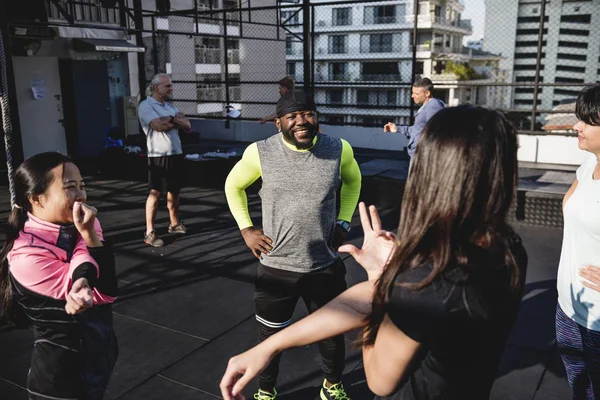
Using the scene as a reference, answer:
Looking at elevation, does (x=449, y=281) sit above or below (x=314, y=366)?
above

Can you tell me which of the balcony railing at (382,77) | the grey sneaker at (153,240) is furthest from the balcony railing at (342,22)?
the grey sneaker at (153,240)

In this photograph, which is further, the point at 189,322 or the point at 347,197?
the point at 189,322

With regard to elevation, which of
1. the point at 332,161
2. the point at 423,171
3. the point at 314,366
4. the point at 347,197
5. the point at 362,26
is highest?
the point at 362,26

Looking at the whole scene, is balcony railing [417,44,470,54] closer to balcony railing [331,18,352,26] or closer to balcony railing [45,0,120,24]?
balcony railing [331,18,352,26]

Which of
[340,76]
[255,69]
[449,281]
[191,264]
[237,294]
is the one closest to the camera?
[449,281]

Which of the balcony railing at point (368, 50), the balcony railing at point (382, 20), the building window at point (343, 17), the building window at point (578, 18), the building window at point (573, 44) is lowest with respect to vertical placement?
the building window at point (573, 44)

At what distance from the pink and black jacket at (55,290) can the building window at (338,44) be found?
289 feet

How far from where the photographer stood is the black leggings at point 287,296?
8.57 ft

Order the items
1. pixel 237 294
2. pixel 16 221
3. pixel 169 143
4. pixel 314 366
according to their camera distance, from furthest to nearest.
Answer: pixel 169 143 < pixel 237 294 < pixel 314 366 < pixel 16 221

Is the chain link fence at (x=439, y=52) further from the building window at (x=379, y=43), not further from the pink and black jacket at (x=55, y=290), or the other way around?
the pink and black jacket at (x=55, y=290)

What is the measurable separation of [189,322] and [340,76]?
84.9 meters

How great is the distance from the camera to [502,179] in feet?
3.77

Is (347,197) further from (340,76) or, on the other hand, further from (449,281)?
(340,76)

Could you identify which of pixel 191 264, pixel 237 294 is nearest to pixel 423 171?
pixel 237 294
